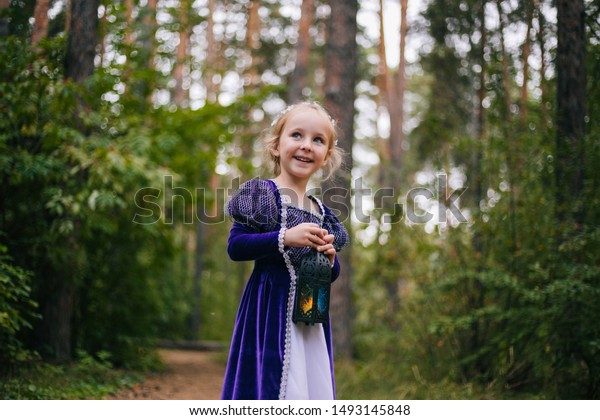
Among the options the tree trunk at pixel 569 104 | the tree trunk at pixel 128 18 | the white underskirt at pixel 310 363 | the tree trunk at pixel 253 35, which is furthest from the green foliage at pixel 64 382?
the tree trunk at pixel 253 35

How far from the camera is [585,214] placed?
14.2ft

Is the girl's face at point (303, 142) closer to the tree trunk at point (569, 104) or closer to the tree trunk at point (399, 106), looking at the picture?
the tree trunk at point (569, 104)

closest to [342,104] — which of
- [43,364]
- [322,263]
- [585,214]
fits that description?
[585,214]

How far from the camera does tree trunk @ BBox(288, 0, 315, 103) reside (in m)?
9.90

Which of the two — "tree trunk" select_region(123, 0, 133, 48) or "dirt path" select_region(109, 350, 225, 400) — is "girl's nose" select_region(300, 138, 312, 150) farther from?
"tree trunk" select_region(123, 0, 133, 48)

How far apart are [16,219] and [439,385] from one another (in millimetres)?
3730

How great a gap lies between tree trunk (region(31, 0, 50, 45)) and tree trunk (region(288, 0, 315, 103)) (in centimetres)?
486

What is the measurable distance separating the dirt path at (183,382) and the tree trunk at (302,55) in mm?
4240

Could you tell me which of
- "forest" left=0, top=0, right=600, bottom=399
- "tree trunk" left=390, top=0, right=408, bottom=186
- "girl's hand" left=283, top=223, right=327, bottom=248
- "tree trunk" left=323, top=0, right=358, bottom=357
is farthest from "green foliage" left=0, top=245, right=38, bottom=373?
"tree trunk" left=390, top=0, right=408, bottom=186

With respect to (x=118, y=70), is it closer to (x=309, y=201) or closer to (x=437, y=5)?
(x=309, y=201)

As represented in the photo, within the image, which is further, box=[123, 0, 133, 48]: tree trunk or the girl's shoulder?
box=[123, 0, 133, 48]: tree trunk

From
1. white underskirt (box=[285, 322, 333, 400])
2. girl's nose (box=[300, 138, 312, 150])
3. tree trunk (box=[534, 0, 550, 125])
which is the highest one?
tree trunk (box=[534, 0, 550, 125])

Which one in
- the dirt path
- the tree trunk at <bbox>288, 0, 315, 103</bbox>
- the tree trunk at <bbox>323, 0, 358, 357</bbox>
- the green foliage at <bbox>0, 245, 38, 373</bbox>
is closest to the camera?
the green foliage at <bbox>0, 245, 38, 373</bbox>

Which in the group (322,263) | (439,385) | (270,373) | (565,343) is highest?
(322,263)
